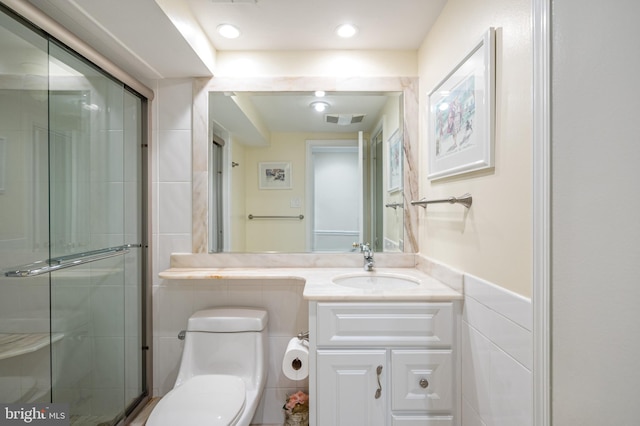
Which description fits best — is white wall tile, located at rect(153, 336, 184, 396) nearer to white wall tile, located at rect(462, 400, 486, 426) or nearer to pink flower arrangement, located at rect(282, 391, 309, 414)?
pink flower arrangement, located at rect(282, 391, 309, 414)

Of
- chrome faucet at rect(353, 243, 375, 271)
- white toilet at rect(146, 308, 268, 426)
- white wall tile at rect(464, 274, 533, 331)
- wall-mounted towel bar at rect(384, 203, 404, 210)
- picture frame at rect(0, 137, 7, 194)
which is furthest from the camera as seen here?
wall-mounted towel bar at rect(384, 203, 404, 210)

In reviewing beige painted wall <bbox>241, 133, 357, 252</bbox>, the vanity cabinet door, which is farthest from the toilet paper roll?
beige painted wall <bbox>241, 133, 357, 252</bbox>

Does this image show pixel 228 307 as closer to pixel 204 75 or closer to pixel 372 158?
pixel 372 158

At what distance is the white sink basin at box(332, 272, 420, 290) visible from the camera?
1.64 metres

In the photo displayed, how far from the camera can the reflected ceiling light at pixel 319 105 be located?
186cm

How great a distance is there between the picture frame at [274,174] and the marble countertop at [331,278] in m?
0.52


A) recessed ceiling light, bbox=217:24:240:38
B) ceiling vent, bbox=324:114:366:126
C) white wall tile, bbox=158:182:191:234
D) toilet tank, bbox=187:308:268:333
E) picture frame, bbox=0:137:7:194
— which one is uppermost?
recessed ceiling light, bbox=217:24:240:38

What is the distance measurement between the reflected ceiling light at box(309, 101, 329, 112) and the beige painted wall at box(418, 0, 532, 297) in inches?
28.3

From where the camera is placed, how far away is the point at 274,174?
1.90 metres

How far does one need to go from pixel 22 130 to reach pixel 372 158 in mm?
1624

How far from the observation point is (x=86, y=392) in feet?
4.48

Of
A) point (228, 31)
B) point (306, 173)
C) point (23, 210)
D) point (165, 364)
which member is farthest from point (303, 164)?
point (165, 364)

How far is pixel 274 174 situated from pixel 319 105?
0.51 meters
